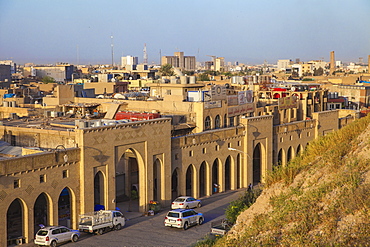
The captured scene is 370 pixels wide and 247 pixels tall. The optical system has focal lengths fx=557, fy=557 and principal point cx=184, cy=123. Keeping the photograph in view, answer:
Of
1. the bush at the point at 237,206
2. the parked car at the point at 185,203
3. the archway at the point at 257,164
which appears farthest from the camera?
the archway at the point at 257,164

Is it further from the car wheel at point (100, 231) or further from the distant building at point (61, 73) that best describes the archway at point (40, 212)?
the distant building at point (61, 73)

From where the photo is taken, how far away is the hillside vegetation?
1167cm

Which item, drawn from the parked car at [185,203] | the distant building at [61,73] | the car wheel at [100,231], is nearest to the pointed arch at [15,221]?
the car wheel at [100,231]

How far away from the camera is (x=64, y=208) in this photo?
28.3 metres

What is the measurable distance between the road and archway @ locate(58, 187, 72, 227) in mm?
1885

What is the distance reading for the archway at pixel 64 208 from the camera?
26.8 meters

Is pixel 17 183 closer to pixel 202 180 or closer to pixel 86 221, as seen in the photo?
pixel 86 221

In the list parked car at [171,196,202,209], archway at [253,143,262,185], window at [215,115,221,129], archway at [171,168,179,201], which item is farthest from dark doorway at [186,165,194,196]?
archway at [253,143,262,185]

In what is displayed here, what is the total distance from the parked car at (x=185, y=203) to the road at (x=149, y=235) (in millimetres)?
875

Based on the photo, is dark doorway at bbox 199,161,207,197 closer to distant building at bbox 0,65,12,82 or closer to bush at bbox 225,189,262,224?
bush at bbox 225,189,262,224

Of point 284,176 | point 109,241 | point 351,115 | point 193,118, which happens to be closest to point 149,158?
point 109,241

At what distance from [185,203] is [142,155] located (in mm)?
3478

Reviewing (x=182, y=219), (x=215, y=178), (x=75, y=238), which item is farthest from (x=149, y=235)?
(x=215, y=178)

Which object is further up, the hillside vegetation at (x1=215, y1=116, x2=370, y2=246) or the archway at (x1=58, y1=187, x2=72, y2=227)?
the hillside vegetation at (x1=215, y1=116, x2=370, y2=246)
